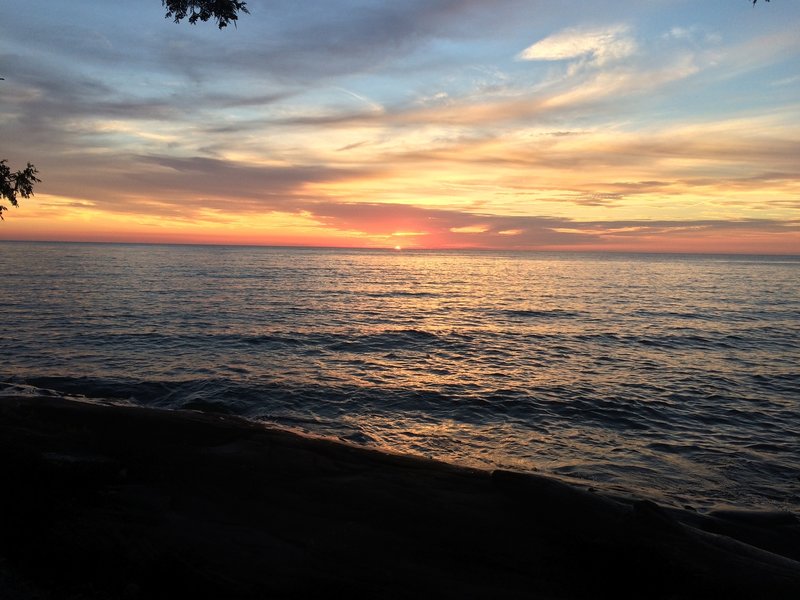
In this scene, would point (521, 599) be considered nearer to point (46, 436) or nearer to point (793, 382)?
point (46, 436)

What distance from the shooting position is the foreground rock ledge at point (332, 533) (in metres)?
6.50

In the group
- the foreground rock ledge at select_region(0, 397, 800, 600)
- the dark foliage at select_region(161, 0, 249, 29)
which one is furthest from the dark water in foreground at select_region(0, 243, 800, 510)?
the dark foliage at select_region(161, 0, 249, 29)

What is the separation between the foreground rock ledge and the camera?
6496 mm

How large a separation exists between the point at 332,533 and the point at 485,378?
15829 mm

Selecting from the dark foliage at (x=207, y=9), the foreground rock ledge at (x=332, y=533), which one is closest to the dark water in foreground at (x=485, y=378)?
the foreground rock ledge at (x=332, y=533)

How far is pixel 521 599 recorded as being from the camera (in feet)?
20.6

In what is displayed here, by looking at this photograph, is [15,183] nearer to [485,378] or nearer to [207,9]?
[207,9]

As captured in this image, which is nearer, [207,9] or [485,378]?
[207,9]

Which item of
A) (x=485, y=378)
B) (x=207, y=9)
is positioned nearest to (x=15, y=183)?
(x=207, y=9)

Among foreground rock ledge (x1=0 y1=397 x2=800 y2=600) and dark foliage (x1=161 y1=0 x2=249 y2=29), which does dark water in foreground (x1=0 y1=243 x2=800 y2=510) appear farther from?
dark foliage (x1=161 y1=0 x2=249 y2=29)

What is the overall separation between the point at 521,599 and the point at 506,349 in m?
24.2

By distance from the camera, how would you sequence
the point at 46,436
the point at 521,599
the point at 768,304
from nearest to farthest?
the point at 521,599
the point at 46,436
the point at 768,304

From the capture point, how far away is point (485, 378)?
22.6 metres

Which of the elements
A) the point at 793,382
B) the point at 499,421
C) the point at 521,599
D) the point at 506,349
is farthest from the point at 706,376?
the point at 521,599
